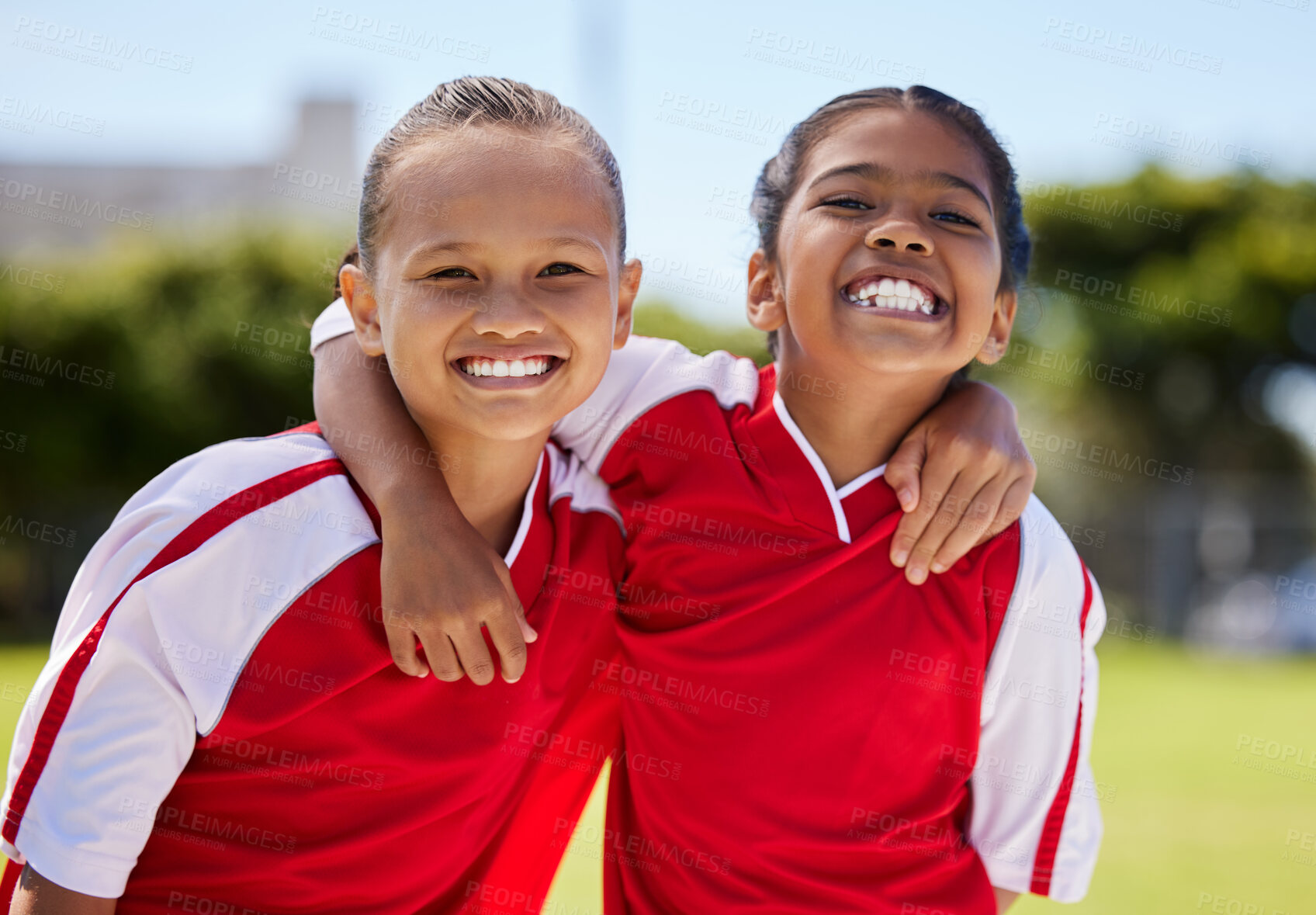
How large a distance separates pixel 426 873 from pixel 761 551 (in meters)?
0.81

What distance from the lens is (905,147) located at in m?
2.03

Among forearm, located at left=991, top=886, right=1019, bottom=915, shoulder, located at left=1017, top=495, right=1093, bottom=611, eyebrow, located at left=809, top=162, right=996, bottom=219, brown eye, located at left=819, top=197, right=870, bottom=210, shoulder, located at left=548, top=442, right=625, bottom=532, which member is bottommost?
forearm, located at left=991, top=886, right=1019, bottom=915

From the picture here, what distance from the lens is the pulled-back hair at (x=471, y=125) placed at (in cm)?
182

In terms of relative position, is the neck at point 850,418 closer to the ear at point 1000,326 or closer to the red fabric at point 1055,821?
the ear at point 1000,326

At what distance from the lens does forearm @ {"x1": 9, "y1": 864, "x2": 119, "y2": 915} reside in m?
1.53

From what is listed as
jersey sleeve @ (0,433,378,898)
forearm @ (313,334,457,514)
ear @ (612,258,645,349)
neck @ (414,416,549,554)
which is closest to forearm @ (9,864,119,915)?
jersey sleeve @ (0,433,378,898)

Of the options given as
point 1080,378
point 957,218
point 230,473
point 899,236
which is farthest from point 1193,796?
point 1080,378

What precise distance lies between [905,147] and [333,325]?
3.73 ft

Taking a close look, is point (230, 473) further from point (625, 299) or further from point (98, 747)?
point (625, 299)

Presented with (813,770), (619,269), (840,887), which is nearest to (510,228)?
(619,269)

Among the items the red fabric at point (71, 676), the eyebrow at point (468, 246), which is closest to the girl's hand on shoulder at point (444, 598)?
the red fabric at point (71, 676)

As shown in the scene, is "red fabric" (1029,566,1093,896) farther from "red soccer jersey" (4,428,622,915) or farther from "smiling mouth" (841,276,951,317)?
"red soccer jersey" (4,428,622,915)

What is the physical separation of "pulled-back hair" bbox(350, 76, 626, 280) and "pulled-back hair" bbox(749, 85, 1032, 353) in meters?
0.47

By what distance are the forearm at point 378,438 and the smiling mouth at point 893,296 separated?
0.80 metres
